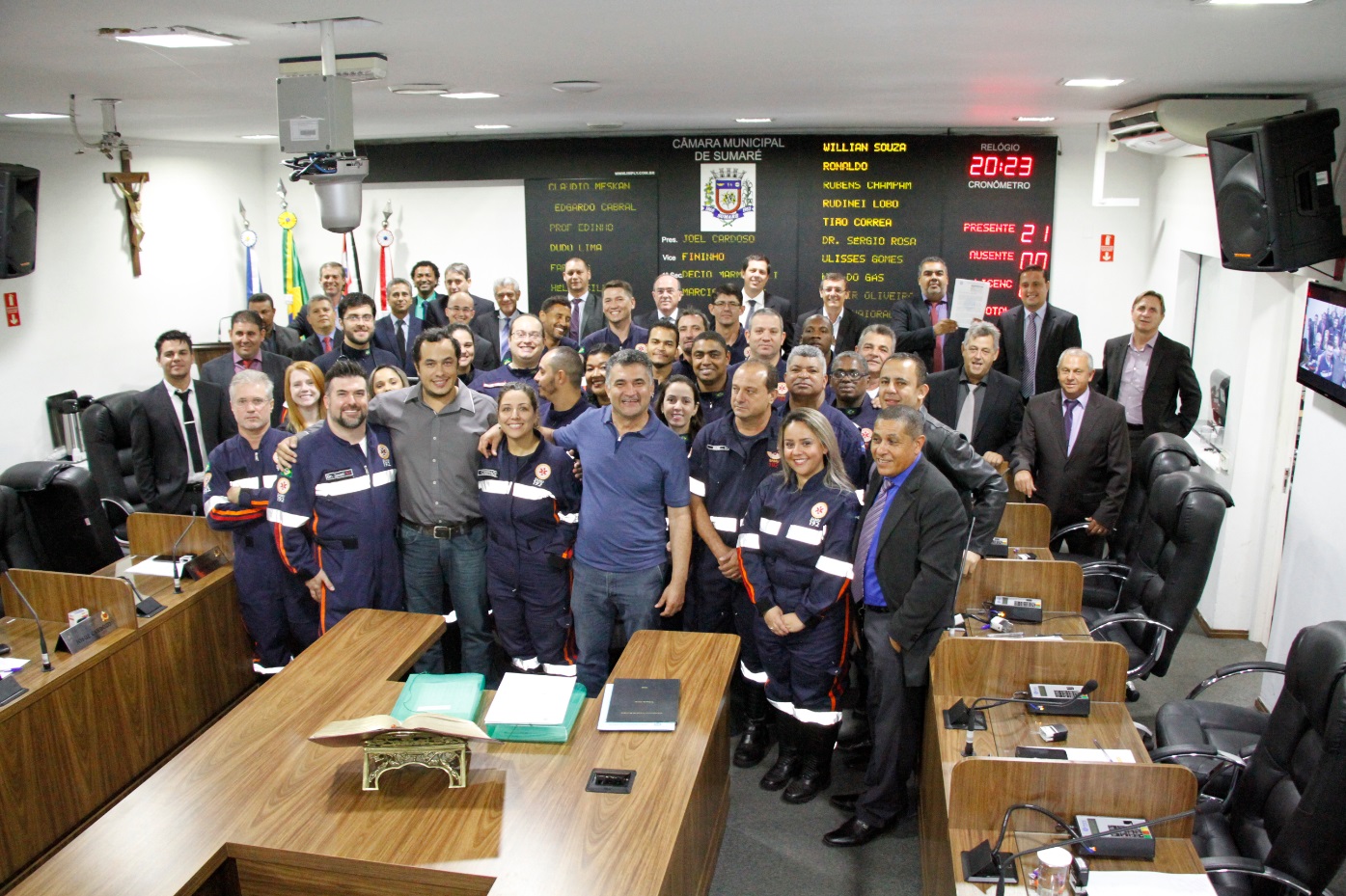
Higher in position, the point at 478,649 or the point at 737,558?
the point at 737,558

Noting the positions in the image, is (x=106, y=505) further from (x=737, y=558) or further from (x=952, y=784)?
(x=952, y=784)

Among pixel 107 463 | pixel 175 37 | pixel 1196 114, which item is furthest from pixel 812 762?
pixel 107 463

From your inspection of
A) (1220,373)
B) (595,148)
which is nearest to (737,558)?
(1220,373)

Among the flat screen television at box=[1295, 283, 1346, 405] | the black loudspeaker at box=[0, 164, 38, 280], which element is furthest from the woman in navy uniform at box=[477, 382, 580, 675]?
the black loudspeaker at box=[0, 164, 38, 280]

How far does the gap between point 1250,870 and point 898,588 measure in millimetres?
1341

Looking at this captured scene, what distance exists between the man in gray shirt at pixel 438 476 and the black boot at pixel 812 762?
4.97 ft

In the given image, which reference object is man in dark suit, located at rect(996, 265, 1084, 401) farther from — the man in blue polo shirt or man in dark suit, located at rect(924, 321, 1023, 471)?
the man in blue polo shirt

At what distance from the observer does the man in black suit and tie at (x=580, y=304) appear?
7.20 metres

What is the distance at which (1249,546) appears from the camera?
5383 millimetres

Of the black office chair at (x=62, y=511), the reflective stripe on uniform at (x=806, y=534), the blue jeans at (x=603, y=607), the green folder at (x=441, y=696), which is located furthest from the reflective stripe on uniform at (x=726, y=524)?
the black office chair at (x=62, y=511)

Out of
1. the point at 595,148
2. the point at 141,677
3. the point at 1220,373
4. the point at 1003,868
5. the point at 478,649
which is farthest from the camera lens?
the point at 595,148

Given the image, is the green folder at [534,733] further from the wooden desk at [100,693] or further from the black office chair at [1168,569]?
the black office chair at [1168,569]

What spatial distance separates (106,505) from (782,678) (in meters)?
4.13

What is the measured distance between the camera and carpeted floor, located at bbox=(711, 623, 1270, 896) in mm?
3439
